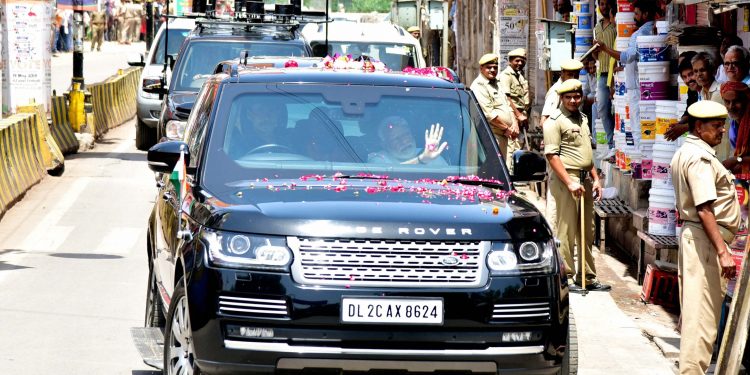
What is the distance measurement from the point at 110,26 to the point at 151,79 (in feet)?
180

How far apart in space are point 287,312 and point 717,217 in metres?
3.14

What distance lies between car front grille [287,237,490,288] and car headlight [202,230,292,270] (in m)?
0.05

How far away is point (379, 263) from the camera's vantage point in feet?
20.3

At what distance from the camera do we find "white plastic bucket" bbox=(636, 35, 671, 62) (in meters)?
12.2

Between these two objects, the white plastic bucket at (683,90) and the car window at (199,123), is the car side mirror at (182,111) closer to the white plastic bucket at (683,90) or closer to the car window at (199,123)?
the white plastic bucket at (683,90)

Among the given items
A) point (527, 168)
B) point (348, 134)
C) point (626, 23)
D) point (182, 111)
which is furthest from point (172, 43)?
point (527, 168)

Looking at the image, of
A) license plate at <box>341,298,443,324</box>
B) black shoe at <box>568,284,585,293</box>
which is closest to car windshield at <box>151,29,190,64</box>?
black shoe at <box>568,284,585,293</box>

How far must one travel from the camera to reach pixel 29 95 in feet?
73.0

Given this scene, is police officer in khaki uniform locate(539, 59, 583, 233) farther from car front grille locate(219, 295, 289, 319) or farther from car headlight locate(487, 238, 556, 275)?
car front grille locate(219, 295, 289, 319)

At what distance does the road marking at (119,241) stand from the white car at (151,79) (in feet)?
21.1

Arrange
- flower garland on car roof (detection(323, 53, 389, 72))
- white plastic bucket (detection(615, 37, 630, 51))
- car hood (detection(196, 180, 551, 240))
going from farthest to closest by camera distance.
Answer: white plastic bucket (detection(615, 37, 630, 51)) → flower garland on car roof (detection(323, 53, 389, 72)) → car hood (detection(196, 180, 551, 240))

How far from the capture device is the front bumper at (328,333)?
6.07 meters

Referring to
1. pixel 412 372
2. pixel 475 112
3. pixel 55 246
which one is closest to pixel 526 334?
pixel 412 372

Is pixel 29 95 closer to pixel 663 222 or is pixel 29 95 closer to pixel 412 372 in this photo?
pixel 663 222
